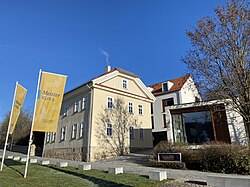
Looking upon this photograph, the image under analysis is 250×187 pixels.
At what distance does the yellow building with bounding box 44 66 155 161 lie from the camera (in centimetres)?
2070

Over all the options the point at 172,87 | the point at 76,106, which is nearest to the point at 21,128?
the point at 76,106

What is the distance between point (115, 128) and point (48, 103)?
534 inches

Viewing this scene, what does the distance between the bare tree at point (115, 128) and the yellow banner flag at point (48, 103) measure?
1109cm

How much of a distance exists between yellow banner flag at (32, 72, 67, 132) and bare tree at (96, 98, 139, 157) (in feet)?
36.4

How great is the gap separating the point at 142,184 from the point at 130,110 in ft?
58.4

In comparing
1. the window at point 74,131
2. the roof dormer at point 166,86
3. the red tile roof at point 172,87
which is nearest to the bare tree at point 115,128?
the window at point 74,131

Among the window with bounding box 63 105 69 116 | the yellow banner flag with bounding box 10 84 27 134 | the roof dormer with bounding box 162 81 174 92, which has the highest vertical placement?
the roof dormer with bounding box 162 81 174 92

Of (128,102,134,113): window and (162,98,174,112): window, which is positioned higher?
(162,98,174,112): window

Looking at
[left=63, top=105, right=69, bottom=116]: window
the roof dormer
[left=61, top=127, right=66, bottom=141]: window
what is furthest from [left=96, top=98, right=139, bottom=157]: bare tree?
the roof dormer

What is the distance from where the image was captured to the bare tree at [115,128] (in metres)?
21.2

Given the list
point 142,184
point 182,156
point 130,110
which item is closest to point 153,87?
point 130,110

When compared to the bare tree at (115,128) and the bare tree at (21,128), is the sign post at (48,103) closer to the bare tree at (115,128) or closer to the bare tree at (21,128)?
the bare tree at (115,128)

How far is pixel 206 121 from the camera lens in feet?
65.6

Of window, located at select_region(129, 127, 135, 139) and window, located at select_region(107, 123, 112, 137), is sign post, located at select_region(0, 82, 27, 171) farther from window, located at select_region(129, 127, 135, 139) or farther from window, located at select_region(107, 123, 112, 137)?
window, located at select_region(129, 127, 135, 139)
